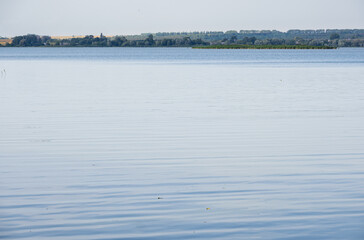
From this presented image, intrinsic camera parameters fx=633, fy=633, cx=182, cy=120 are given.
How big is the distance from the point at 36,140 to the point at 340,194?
30.0 feet

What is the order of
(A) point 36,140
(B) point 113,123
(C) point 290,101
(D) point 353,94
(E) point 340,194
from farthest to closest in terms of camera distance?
1. (D) point 353,94
2. (C) point 290,101
3. (B) point 113,123
4. (A) point 36,140
5. (E) point 340,194

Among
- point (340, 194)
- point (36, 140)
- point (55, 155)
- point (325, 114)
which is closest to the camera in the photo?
point (340, 194)

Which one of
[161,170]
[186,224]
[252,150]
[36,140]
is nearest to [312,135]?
[252,150]

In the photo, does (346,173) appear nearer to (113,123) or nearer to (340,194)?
(340,194)

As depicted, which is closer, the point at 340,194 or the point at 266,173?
the point at 340,194

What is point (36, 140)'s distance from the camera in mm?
16984

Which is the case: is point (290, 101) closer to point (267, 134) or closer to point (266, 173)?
point (267, 134)

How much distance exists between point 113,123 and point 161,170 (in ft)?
26.1

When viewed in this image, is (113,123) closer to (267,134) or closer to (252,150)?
(267,134)

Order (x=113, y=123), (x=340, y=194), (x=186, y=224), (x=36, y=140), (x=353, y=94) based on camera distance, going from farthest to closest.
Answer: (x=353, y=94) < (x=113, y=123) < (x=36, y=140) < (x=340, y=194) < (x=186, y=224)

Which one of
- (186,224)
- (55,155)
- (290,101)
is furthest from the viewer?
(290,101)

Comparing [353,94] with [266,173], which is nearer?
[266,173]

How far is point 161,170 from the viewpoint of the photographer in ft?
41.9

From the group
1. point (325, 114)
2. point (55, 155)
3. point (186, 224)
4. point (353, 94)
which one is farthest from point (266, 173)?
point (353, 94)
